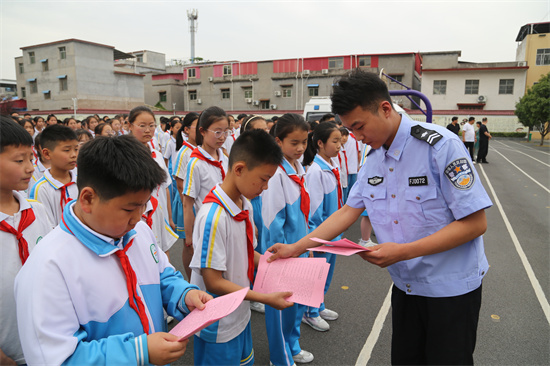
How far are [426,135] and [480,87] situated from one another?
34341 millimetres

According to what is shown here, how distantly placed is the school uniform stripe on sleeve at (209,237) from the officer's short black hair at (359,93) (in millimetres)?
860

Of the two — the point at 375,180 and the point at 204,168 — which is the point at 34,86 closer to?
the point at 204,168

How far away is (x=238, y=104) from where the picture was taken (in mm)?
36375

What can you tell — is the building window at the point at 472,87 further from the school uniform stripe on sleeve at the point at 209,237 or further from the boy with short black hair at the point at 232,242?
→ the school uniform stripe on sleeve at the point at 209,237

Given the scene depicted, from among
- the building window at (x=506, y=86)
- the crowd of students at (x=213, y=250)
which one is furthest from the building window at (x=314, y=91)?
the crowd of students at (x=213, y=250)

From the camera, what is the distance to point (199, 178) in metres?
3.46

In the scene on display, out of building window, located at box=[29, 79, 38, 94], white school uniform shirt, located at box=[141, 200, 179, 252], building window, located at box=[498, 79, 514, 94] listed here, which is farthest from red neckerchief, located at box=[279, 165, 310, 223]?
building window, located at box=[29, 79, 38, 94]

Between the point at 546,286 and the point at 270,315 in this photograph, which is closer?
the point at 270,315

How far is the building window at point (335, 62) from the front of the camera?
106 feet

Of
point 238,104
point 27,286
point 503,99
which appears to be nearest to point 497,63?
point 503,99

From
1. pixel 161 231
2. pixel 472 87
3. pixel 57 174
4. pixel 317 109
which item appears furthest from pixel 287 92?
pixel 57 174

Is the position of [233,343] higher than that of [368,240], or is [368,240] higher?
[233,343]

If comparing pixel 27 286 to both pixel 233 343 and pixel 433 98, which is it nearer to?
pixel 233 343

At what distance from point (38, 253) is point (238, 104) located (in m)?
36.4
